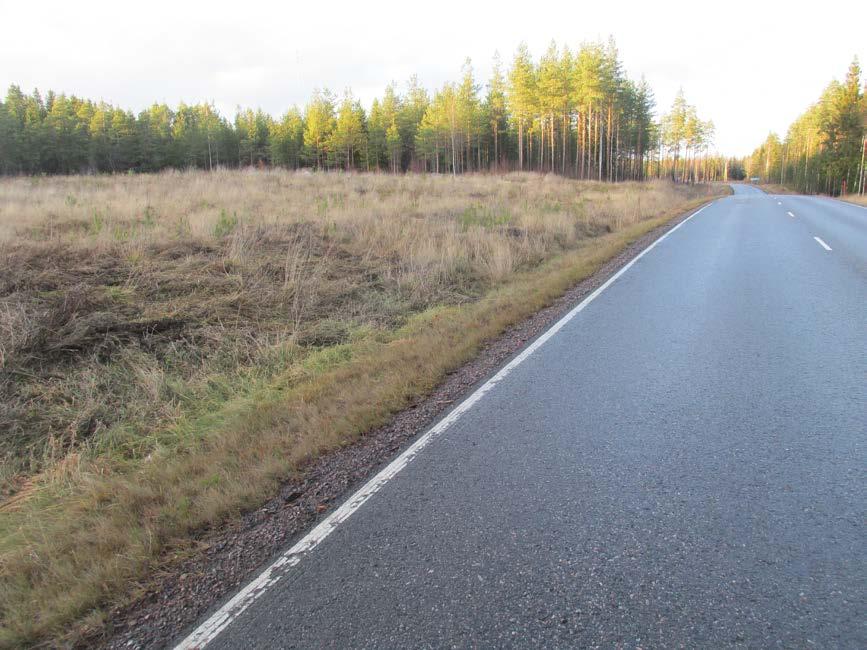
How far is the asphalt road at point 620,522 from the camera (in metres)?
2.12

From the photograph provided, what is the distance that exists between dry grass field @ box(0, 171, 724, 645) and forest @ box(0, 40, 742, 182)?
38292 millimetres

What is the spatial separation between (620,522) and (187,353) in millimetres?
5256

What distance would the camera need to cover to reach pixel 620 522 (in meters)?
2.74

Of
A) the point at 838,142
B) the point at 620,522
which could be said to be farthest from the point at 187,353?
the point at 838,142

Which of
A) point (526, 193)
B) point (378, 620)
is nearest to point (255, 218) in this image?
point (378, 620)

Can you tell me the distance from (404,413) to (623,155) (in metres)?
75.3

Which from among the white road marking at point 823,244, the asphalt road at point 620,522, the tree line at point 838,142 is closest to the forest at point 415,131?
the tree line at point 838,142

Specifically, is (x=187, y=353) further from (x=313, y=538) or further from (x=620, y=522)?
(x=620, y=522)

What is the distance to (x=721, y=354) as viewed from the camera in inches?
208

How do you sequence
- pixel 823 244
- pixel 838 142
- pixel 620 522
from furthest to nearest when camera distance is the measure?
pixel 838 142
pixel 823 244
pixel 620 522

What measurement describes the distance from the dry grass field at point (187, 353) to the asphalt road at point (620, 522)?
99 centimetres

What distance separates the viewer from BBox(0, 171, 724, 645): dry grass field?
10.2ft

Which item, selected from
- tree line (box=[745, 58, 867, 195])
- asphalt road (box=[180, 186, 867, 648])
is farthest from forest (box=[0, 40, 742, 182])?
asphalt road (box=[180, 186, 867, 648])

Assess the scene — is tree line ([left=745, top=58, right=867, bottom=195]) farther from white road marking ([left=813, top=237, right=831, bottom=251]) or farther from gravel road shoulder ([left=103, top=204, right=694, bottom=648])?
gravel road shoulder ([left=103, top=204, right=694, bottom=648])
